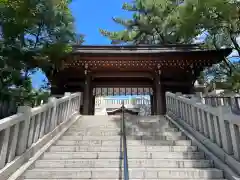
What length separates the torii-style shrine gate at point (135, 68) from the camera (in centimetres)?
853

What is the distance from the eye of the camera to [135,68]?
937cm

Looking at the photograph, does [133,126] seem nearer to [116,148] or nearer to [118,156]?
[116,148]

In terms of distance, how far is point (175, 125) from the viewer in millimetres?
6180

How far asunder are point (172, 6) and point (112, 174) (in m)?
12.9

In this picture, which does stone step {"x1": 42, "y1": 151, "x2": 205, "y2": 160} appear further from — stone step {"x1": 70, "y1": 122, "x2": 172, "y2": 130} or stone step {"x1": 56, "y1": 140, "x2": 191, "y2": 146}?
stone step {"x1": 70, "y1": 122, "x2": 172, "y2": 130}

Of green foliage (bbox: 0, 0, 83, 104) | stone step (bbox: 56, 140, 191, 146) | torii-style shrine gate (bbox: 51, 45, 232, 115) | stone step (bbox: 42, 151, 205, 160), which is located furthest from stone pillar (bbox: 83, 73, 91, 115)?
stone step (bbox: 42, 151, 205, 160)

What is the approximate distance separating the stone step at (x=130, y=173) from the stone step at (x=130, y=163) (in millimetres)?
202

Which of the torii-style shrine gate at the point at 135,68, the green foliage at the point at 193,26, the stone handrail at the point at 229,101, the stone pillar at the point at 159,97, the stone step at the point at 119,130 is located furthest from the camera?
the stone pillar at the point at 159,97

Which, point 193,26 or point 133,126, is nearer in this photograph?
point 133,126

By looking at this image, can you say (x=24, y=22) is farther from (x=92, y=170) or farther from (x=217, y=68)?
(x=217, y=68)

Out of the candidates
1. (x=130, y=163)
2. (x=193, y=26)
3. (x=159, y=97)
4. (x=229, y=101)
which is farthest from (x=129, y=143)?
(x=159, y=97)

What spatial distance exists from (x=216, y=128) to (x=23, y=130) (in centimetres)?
354

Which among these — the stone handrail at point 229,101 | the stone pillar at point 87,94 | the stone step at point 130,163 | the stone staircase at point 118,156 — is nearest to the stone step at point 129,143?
the stone staircase at point 118,156

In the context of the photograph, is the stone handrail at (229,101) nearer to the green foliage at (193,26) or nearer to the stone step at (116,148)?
the green foliage at (193,26)
